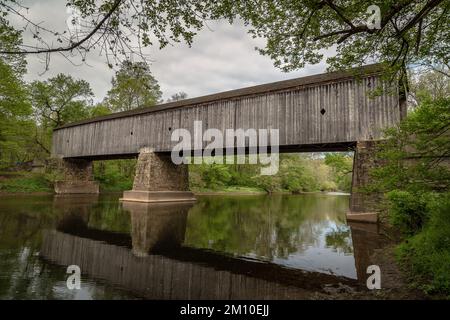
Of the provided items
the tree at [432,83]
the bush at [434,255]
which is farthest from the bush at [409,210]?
the tree at [432,83]

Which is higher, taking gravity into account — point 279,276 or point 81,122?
point 81,122

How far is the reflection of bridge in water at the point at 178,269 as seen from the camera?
13.8 ft

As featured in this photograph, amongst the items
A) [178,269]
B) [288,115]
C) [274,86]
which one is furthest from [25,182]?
[178,269]

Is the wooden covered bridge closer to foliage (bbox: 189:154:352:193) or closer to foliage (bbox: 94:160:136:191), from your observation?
foliage (bbox: 94:160:136:191)

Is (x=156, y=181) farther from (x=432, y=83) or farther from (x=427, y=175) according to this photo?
(x=432, y=83)

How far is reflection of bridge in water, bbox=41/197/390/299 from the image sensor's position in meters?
4.20

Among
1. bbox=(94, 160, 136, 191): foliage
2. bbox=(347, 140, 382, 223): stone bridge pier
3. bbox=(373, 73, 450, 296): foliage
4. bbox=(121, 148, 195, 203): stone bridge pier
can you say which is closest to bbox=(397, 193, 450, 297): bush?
bbox=(373, 73, 450, 296): foliage

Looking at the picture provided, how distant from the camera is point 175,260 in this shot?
5.79 m

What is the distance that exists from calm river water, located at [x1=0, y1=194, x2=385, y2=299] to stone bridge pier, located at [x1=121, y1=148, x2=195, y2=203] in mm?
9356

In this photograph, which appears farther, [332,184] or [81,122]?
[332,184]

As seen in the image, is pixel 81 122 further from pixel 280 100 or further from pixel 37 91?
pixel 280 100
